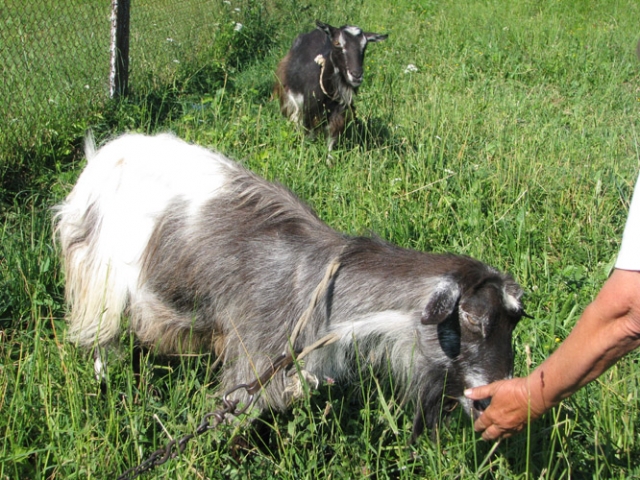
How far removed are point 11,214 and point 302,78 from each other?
3016 mm

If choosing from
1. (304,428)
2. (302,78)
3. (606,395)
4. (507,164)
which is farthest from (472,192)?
(302,78)

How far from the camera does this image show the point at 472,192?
414 centimetres

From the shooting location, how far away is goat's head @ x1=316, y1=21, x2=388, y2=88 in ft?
17.9

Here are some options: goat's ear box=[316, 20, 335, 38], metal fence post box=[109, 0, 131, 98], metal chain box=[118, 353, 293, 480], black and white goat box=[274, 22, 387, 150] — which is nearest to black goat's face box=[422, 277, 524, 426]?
metal chain box=[118, 353, 293, 480]

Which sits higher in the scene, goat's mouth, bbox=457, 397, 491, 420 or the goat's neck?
the goat's neck

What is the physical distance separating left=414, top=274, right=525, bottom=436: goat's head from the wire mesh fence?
3.03 metres

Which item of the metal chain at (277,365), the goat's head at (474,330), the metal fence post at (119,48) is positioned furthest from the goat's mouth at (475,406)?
the metal fence post at (119,48)

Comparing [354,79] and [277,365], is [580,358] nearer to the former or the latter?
[277,365]

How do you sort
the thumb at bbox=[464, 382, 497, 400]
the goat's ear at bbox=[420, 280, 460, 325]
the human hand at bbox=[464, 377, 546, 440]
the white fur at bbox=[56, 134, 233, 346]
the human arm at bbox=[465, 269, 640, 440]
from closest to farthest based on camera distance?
the human arm at bbox=[465, 269, 640, 440]
the human hand at bbox=[464, 377, 546, 440]
the thumb at bbox=[464, 382, 497, 400]
the goat's ear at bbox=[420, 280, 460, 325]
the white fur at bbox=[56, 134, 233, 346]

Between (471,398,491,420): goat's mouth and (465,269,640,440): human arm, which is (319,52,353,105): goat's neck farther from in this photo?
(465,269,640,440): human arm

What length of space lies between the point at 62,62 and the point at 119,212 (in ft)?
8.05

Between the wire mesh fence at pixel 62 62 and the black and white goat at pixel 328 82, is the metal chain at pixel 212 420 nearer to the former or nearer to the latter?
the wire mesh fence at pixel 62 62

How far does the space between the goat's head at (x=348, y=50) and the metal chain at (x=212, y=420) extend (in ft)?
11.2

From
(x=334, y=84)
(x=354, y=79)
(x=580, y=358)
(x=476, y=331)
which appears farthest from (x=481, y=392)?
(x=334, y=84)
